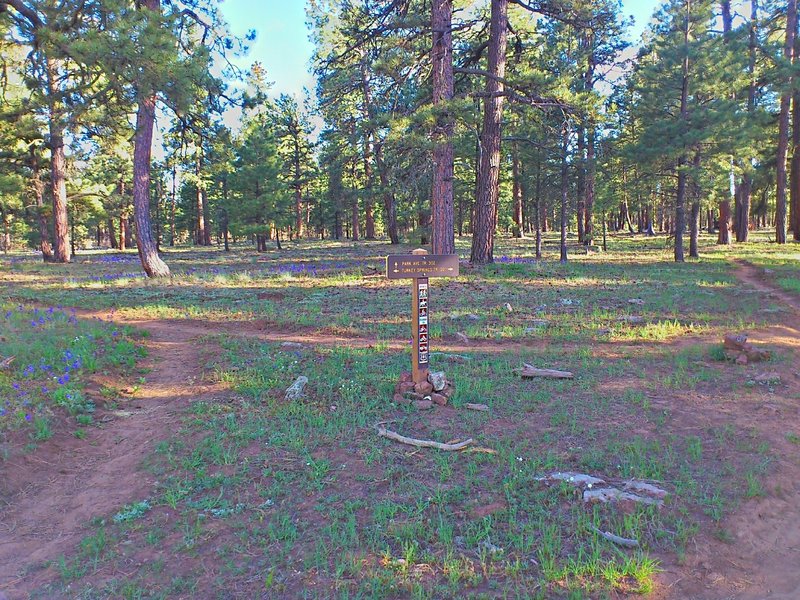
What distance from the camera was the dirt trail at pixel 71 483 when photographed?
361cm

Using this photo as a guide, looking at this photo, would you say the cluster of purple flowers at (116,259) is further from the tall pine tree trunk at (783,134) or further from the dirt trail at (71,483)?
the tall pine tree trunk at (783,134)

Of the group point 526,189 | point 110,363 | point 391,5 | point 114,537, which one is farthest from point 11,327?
point 526,189

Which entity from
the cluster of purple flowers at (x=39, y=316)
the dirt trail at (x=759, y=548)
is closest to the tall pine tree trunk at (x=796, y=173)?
the dirt trail at (x=759, y=548)

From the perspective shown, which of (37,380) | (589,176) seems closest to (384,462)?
(37,380)

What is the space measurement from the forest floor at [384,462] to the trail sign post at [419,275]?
0.70m

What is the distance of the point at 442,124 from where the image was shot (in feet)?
46.2

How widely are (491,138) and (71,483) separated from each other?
16061 millimetres

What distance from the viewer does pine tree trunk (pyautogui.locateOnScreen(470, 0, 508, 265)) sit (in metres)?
16.9

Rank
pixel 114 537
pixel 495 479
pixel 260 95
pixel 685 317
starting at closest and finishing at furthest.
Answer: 1. pixel 114 537
2. pixel 495 479
3. pixel 685 317
4. pixel 260 95

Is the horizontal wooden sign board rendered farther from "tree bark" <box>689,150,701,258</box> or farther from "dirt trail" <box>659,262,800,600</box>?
"tree bark" <box>689,150,701,258</box>

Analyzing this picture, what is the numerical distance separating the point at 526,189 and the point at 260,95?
17619 millimetres

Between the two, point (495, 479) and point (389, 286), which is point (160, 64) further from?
point (495, 479)

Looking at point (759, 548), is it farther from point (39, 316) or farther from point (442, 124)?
point (442, 124)

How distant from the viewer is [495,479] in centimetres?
436
